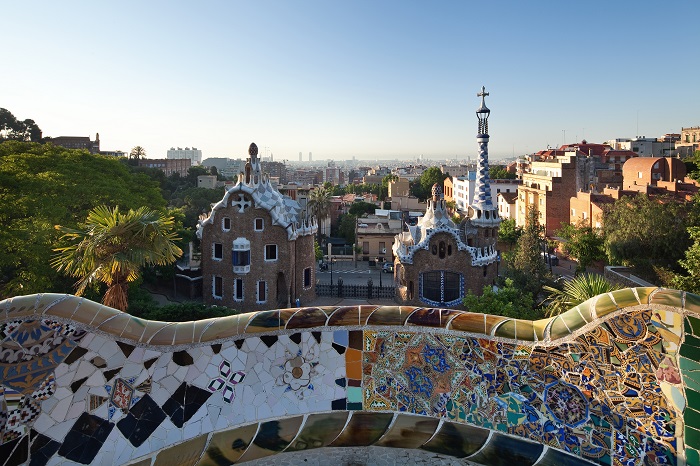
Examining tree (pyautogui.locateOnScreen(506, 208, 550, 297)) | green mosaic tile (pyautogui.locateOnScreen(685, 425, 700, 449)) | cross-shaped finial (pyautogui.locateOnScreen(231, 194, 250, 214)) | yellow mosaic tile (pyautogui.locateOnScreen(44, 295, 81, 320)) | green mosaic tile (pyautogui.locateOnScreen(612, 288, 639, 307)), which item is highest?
cross-shaped finial (pyautogui.locateOnScreen(231, 194, 250, 214))

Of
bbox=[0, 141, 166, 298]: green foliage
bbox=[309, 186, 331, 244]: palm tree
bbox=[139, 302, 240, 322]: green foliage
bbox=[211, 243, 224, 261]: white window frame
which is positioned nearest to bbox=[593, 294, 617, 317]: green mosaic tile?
bbox=[139, 302, 240, 322]: green foliage

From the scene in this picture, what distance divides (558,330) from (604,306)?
502 mm

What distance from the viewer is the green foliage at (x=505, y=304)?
15.1 metres

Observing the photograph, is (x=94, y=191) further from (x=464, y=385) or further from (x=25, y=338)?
(x=464, y=385)

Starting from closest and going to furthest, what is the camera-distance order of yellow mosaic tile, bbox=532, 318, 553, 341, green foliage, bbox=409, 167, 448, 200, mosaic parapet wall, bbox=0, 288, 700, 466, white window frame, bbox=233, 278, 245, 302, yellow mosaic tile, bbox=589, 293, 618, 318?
mosaic parapet wall, bbox=0, 288, 700, 466
yellow mosaic tile, bbox=589, 293, 618, 318
yellow mosaic tile, bbox=532, 318, 553, 341
white window frame, bbox=233, 278, 245, 302
green foliage, bbox=409, 167, 448, 200

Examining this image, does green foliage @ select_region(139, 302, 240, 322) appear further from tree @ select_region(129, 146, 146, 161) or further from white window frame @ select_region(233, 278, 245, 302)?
tree @ select_region(129, 146, 146, 161)

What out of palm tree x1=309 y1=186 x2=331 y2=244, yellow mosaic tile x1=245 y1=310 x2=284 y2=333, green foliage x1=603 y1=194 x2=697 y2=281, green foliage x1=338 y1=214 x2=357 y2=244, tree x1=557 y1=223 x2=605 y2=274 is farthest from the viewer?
green foliage x1=338 y1=214 x2=357 y2=244

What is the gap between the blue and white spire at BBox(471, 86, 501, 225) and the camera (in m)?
23.2

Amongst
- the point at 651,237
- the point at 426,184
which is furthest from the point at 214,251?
the point at 426,184

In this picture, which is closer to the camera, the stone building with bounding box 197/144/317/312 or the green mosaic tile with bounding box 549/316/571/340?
the green mosaic tile with bounding box 549/316/571/340

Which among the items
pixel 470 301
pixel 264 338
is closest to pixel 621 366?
pixel 264 338

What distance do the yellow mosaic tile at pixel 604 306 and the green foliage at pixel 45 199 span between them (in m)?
15.8

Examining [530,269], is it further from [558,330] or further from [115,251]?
[115,251]

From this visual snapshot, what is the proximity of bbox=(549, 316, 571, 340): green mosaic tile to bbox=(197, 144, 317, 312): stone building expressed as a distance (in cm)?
1738
